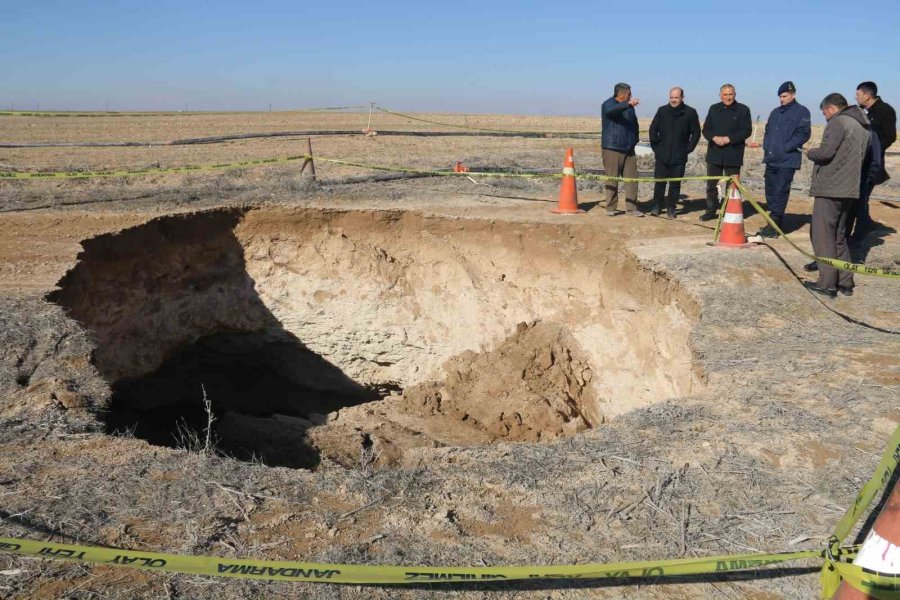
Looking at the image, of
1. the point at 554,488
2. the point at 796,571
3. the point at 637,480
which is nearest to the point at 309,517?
the point at 554,488

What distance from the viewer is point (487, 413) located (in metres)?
8.41

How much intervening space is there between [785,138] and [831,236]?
196cm

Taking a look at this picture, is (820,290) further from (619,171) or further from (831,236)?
(619,171)

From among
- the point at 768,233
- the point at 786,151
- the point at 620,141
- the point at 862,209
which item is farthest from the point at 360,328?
the point at 862,209

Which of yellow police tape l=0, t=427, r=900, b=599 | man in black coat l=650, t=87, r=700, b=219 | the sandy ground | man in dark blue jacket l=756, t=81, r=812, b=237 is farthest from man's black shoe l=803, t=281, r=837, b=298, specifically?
yellow police tape l=0, t=427, r=900, b=599

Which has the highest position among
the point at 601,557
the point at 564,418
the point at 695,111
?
the point at 695,111

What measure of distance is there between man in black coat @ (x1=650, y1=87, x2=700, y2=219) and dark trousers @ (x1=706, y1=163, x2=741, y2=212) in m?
0.39

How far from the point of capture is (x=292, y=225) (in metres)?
9.67

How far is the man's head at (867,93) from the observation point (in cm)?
771

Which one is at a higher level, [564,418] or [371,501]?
[371,501]

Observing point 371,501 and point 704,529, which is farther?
point 371,501

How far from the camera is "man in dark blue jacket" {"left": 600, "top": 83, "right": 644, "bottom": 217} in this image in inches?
353

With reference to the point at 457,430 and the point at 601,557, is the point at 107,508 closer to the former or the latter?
the point at 601,557

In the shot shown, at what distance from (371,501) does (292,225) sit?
6.51 meters
